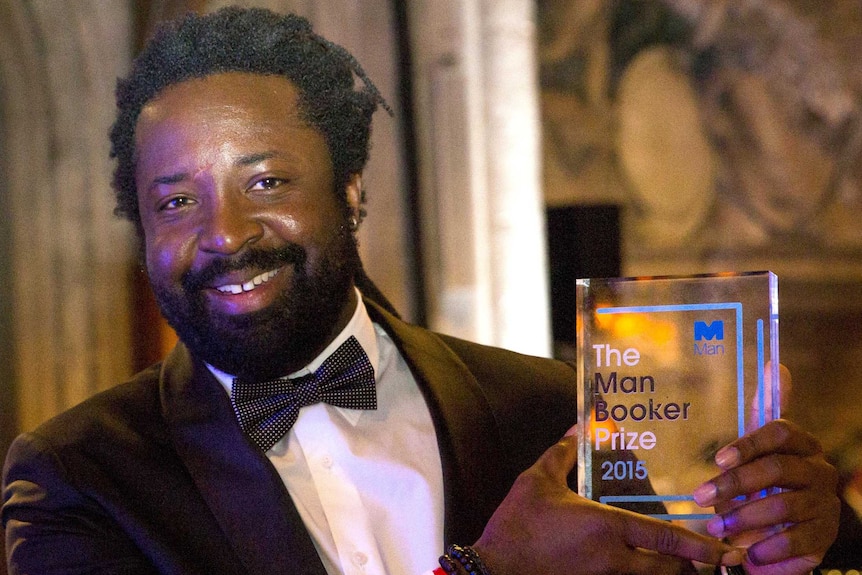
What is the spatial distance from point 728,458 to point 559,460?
0.75ft

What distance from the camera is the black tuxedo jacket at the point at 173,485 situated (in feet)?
5.15

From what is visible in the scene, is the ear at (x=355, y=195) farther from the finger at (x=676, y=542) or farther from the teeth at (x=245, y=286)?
the finger at (x=676, y=542)

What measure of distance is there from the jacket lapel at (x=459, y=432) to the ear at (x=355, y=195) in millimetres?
214

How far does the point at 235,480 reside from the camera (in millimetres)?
1631

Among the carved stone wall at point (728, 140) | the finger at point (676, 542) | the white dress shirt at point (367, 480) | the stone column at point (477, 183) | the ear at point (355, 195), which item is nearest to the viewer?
the finger at point (676, 542)

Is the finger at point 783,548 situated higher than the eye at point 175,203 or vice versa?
the eye at point 175,203

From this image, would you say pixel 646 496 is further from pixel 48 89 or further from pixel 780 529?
pixel 48 89

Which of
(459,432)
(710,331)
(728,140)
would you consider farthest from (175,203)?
(728,140)

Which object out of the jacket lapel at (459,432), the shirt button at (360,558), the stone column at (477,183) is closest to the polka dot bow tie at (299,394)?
the jacket lapel at (459,432)

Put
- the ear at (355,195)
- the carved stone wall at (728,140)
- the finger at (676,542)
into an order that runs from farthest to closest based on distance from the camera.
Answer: the carved stone wall at (728,140) < the ear at (355,195) < the finger at (676,542)

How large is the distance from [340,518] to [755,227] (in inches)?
111

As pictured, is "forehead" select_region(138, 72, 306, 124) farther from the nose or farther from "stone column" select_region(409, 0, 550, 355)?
"stone column" select_region(409, 0, 550, 355)

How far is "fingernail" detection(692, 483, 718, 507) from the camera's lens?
1.37m

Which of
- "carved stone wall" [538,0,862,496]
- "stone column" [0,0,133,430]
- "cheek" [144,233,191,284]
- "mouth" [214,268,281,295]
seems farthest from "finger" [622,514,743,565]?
"carved stone wall" [538,0,862,496]
